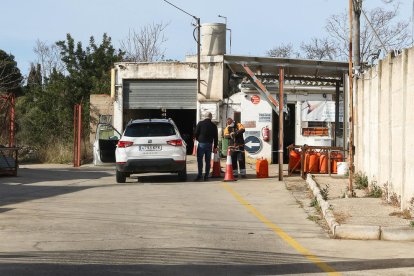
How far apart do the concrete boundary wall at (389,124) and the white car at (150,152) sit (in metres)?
4.88

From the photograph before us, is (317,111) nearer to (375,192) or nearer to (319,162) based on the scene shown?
(319,162)

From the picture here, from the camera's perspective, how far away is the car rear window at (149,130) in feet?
59.7

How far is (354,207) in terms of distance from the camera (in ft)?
38.1

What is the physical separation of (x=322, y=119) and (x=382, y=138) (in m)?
13.1

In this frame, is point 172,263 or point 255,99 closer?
point 172,263

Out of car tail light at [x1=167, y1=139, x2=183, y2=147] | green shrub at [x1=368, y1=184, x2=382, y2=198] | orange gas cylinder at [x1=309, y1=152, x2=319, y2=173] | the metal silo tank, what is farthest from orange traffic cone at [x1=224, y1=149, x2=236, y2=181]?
the metal silo tank

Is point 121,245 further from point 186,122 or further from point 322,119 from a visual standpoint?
point 186,122

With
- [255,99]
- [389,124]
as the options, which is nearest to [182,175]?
[389,124]

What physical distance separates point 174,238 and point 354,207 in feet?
12.3

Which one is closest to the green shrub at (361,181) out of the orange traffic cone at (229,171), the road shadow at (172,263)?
the orange traffic cone at (229,171)

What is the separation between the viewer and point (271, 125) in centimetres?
2642

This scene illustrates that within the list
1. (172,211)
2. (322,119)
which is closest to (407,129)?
(172,211)

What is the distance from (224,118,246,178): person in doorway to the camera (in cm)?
1922

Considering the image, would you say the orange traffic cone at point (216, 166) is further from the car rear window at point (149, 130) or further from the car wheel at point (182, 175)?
the car rear window at point (149, 130)
